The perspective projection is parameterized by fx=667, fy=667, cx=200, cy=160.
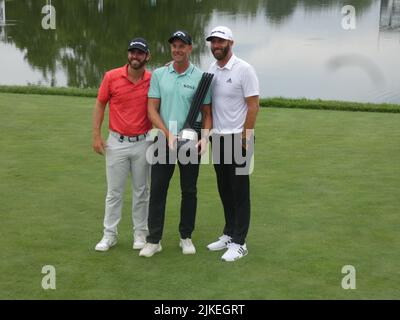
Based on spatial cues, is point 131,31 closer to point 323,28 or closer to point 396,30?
point 323,28

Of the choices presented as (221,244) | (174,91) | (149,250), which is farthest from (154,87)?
(221,244)

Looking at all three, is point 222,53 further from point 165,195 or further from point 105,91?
point 165,195

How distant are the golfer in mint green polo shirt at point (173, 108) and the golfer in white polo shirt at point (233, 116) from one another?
0.11 metres

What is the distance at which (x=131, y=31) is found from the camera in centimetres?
2919

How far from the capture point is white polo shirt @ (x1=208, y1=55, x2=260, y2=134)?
4.32 meters

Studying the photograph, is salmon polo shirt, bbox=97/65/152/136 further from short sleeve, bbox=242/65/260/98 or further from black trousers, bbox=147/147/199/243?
short sleeve, bbox=242/65/260/98

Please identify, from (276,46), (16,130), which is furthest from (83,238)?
(276,46)

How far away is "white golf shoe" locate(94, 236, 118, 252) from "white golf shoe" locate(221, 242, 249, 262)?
0.81m

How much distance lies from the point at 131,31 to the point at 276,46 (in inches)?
290

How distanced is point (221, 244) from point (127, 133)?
1041 millimetres

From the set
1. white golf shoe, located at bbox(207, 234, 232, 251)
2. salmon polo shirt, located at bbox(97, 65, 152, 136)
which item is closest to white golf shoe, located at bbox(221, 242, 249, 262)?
white golf shoe, located at bbox(207, 234, 232, 251)
